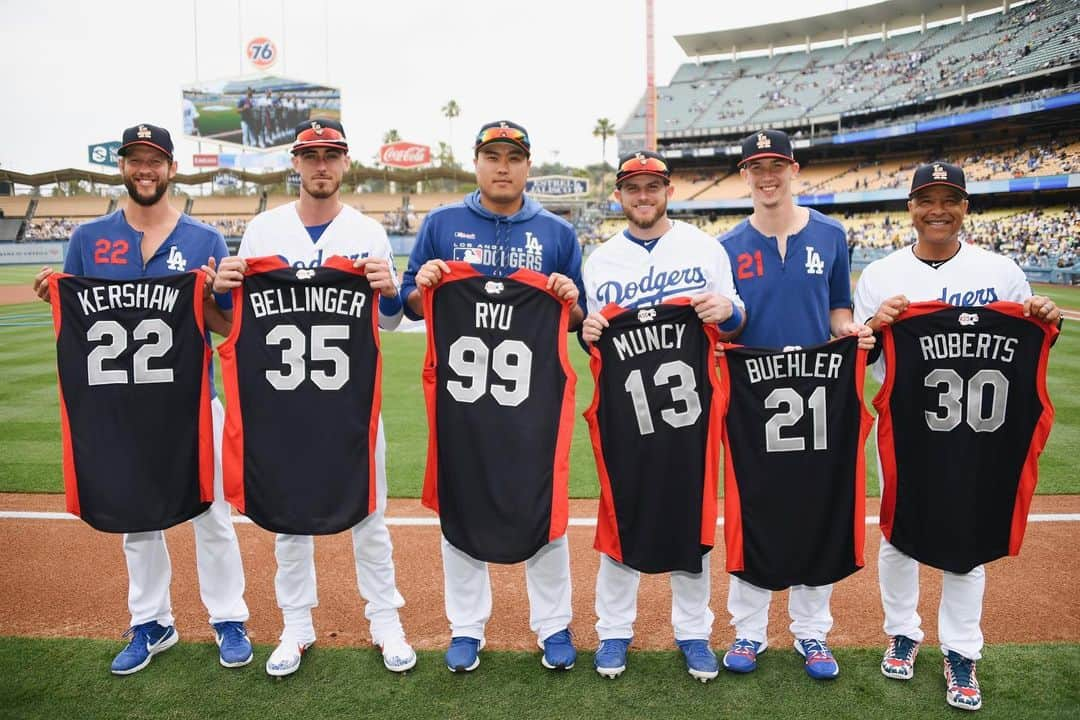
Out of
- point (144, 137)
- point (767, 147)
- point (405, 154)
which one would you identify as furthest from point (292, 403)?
point (405, 154)

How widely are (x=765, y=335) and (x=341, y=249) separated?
242 cm

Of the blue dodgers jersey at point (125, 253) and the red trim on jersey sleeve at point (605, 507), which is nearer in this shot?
the red trim on jersey sleeve at point (605, 507)

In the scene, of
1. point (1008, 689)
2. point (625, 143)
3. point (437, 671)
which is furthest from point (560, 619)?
point (625, 143)

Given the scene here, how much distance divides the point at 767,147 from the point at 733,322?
3.44 ft

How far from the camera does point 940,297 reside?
148 inches

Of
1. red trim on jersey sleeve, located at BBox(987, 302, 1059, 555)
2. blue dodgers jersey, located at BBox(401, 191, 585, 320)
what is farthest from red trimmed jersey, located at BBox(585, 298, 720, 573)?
red trim on jersey sleeve, located at BBox(987, 302, 1059, 555)

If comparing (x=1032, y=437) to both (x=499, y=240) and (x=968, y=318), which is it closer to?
(x=968, y=318)

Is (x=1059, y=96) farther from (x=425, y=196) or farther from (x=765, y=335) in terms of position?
(x=425, y=196)

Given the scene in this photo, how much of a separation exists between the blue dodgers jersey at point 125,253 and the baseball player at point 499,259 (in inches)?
47.7

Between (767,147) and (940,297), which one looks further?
(767,147)

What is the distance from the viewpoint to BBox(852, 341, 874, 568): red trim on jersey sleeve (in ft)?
11.8

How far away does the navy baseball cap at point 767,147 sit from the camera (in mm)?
3906

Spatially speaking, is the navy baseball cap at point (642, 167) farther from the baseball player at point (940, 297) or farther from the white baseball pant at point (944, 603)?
the white baseball pant at point (944, 603)

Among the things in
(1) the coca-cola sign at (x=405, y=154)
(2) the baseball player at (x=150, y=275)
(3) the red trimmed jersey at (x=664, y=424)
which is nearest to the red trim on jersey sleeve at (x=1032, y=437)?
(3) the red trimmed jersey at (x=664, y=424)
